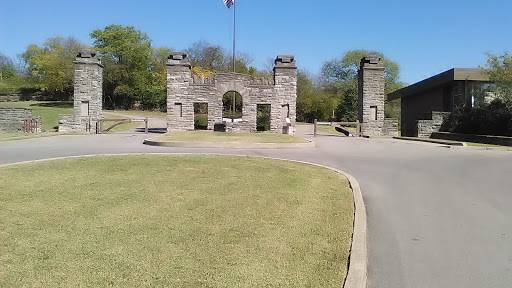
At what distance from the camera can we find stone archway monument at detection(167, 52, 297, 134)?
26859mm

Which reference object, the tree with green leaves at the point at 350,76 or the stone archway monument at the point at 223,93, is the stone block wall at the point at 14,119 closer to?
the stone archway monument at the point at 223,93

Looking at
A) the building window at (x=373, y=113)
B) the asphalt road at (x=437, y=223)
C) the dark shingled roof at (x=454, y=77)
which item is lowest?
the asphalt road at (x=437, y=223)

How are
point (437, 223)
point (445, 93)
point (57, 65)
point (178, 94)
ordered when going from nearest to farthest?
point (437, 223)
point (178, 94)
point (445, 93)
point (57, 65)

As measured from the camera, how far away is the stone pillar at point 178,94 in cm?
2678

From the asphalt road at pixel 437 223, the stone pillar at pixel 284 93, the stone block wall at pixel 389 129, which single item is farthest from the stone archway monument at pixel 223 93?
the asphalt road at pixel 437 223

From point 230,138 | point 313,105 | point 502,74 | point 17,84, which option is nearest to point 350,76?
point 313,105

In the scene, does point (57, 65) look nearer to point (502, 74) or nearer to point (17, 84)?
point (17, 84)

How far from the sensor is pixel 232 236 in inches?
187

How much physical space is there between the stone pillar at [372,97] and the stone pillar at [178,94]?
11.8 m

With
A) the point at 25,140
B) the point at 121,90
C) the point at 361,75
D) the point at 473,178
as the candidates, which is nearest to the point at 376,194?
the point at 473,178

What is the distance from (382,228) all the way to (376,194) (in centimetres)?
224

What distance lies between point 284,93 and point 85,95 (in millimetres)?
13621

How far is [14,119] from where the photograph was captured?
25.9 m

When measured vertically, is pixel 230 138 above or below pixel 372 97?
below
